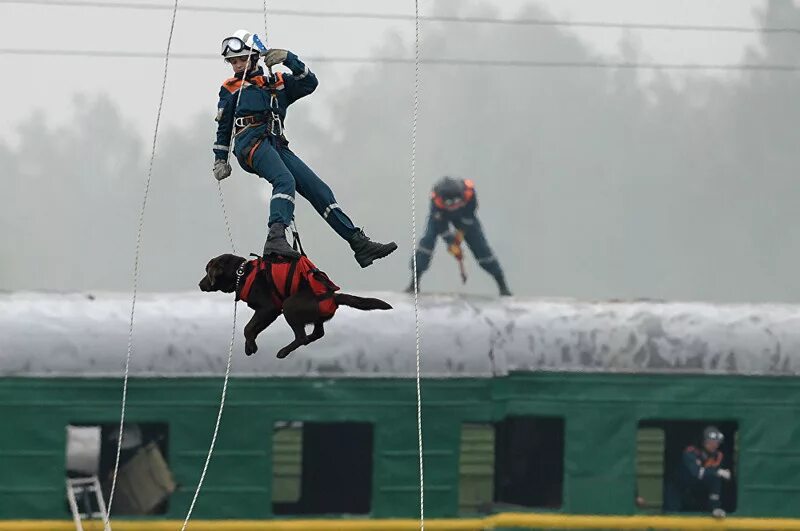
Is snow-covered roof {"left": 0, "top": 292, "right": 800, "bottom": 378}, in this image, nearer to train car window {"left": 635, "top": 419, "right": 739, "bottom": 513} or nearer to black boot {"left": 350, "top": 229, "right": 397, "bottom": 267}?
train car window {"left": 635, "top": 419, "right": 739, "bottom": 513}

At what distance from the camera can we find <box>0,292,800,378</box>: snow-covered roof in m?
12.7

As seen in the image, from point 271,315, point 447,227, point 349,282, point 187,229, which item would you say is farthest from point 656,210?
point 271,315

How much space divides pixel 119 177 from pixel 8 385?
3371 centimetres

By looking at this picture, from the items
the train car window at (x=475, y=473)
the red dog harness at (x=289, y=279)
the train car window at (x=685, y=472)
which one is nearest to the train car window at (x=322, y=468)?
the train car window at (x=475, y=473)

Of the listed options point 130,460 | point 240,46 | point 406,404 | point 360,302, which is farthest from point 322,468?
point 240,46

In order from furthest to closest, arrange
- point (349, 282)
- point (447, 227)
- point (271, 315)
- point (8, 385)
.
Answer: point (349, 282)
point (447, 227)
point (8, 385)
point (271, 315)

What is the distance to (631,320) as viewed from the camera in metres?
13.5

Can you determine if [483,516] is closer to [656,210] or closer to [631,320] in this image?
[631,320]

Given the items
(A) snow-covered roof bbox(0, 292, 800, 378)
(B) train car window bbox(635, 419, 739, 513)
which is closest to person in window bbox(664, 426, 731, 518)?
(B) train car window bbox(635, 419, 739, 513)

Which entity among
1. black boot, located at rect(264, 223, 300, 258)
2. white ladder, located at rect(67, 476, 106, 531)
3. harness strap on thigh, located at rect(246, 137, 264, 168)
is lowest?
white ladder, located at rect(67, 476, 106, 531)

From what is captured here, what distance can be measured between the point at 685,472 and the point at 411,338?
2.85 meters

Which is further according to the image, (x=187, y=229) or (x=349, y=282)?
(x=187, y=229)

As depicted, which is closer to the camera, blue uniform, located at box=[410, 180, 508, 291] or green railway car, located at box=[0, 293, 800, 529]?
green railway car, located at box=[0, 293, 800, 529]

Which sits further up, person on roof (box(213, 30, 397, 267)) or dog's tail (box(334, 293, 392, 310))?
person on roof (box(213, 30, 397, 267))
